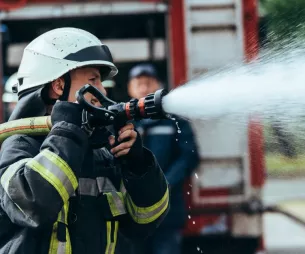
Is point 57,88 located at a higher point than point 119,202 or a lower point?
higher

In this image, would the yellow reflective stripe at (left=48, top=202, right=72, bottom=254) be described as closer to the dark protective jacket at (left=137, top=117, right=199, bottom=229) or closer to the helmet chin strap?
the helmet chin strap

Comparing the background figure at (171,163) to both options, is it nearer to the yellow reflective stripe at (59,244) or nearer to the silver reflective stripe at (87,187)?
the silver reflective stripe at (87,187)

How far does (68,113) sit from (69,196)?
0.28 m

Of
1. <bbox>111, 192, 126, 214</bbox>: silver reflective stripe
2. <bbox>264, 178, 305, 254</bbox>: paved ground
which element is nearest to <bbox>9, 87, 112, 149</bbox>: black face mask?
<bbox>111, 192, 126, 214</bbox>: silver reflective stripe

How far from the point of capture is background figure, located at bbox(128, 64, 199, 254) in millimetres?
5852

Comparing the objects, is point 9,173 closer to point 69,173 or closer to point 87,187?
point 69,173

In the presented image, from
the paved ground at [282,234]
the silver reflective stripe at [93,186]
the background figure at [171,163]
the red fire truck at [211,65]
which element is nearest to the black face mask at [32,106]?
the silver reflective stripe at [93,186]

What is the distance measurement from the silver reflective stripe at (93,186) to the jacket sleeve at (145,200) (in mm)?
85

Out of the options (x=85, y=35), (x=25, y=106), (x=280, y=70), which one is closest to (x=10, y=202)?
(x=25, y=106)

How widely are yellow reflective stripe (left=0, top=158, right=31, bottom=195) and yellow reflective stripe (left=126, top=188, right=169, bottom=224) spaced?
1.49 ft

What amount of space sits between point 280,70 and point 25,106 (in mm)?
1017

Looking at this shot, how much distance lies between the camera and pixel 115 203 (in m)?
3.21

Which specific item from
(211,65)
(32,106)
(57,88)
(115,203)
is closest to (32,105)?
(32,106)

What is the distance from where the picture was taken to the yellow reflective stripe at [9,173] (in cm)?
295
